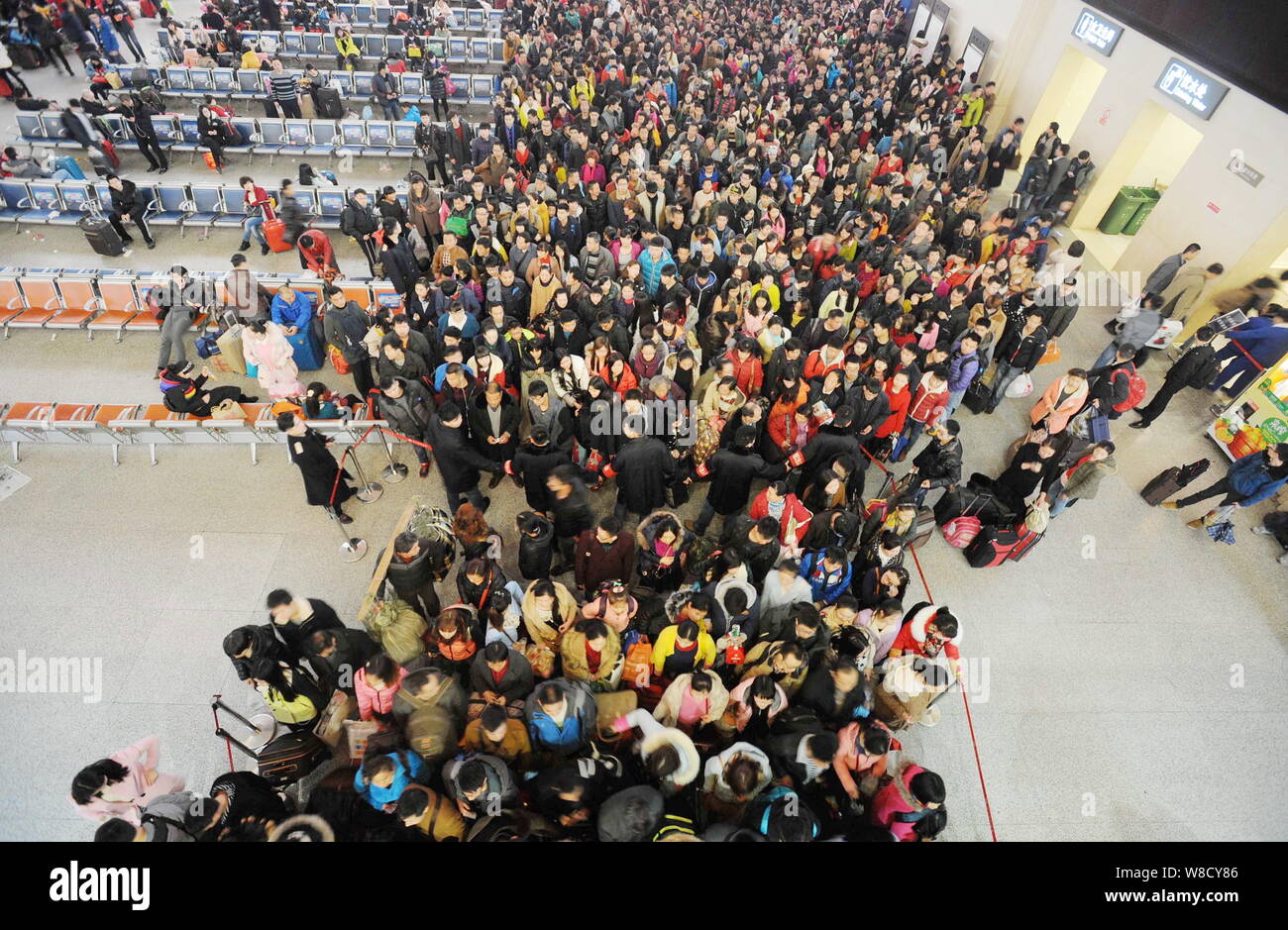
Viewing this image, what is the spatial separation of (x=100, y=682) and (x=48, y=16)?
20.9m

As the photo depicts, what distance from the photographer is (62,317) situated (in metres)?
7.99

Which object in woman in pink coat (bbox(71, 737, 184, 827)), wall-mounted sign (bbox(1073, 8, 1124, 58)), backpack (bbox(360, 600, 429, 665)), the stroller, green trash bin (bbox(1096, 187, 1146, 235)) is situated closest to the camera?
woman in pink coat (bbox(71, 737, 184, 827))

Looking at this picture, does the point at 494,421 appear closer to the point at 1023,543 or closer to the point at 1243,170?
the point at 1023,543

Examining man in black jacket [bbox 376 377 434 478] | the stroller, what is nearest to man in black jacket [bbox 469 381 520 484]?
man in black jacket [bbox 376 377 434 478]

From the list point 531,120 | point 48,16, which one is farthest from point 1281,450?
point 48,16

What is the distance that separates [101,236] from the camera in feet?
31.4

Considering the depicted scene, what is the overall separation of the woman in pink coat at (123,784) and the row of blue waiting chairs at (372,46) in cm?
1813

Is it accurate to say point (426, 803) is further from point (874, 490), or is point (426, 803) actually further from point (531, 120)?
point (531, 120)

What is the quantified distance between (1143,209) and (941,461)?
10.3 meters

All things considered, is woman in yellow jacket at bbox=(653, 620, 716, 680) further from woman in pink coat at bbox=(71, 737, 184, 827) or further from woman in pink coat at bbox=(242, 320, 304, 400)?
woman in pink coat at bbox=(242, 320, 304, 400)

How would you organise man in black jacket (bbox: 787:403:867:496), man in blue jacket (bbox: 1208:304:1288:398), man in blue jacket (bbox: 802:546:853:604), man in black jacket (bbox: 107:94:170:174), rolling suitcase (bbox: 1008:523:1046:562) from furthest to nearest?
man in black jacket (bbox: 107:94:170:174) → man in blue jacket (bbox: 1208:304:1288:398) → rolling suitcase (bbox: 1008:523:1046:562) → man in black jacket (bbox: 787:403:867:496) → man in blue jacket (bbox: 802:546:853:604)

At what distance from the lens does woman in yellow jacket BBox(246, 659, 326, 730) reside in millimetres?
3830

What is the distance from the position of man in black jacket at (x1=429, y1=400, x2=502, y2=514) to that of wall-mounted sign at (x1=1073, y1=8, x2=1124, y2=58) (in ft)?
45.3

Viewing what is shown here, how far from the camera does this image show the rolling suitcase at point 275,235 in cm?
959
